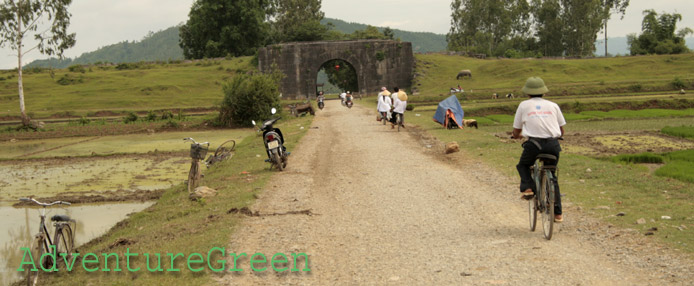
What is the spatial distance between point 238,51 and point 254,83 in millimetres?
39025

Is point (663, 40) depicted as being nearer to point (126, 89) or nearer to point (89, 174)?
point (126, 89)

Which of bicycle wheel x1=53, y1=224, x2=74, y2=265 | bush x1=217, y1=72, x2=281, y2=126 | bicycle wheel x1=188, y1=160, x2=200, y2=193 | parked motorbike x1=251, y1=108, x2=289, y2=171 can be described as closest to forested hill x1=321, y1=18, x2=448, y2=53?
bush x1=217, y1=72, x2=281, y2=126

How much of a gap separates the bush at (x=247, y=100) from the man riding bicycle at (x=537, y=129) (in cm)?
2196

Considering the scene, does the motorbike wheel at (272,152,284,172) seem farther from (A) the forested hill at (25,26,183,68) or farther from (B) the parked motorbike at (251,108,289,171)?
(A) the forested hill at (25,26,183,68)

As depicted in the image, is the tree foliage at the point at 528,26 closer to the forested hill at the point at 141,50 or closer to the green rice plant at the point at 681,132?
the green rice plant at the point at 681,132

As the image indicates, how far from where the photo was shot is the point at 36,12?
34.5 m

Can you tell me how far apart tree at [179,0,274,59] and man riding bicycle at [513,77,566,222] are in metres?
58.7

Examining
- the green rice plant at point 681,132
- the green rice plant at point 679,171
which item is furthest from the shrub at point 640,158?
the green rice plant at point 681,132

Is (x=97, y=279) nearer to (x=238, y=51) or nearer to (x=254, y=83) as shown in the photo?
(x=254, y=83)

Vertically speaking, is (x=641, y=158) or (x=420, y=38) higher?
(x=420, y=38)

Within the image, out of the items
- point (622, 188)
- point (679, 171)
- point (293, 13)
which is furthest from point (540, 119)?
point (293, 13)

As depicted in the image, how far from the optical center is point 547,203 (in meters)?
6.36

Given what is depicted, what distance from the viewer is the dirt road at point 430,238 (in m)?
5.34

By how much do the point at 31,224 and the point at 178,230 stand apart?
3.61 meters
